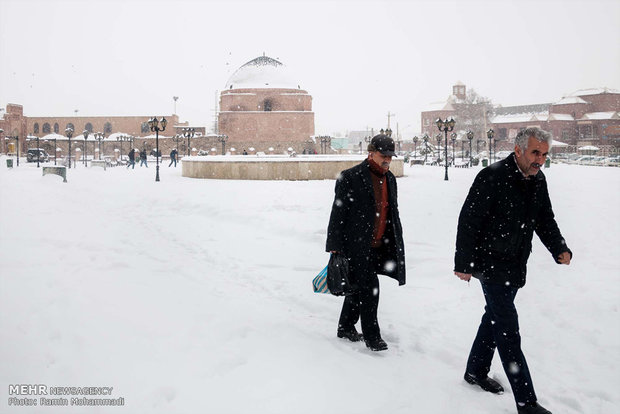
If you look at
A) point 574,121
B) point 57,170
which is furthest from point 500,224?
point 574,121

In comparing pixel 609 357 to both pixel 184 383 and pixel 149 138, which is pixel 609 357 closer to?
pixel 184 383

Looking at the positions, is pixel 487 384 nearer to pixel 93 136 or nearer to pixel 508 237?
pixel 508 237

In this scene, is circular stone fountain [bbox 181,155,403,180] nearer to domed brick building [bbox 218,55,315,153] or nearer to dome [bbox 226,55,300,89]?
domed brick building [bbox 218,55,315,153]

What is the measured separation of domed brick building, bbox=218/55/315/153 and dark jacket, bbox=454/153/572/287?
169ft

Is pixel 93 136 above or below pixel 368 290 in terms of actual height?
above

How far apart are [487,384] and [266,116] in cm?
5296

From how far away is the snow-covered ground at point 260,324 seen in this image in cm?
334

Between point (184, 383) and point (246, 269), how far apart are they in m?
3.41

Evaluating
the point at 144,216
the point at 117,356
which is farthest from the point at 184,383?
the point at 144,216

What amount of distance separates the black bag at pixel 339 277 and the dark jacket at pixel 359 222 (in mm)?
87

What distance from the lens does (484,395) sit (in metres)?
3.46

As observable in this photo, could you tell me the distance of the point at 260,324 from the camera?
4547 millimetres

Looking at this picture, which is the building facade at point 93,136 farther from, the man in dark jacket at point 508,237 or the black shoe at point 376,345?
the man in dark jacket at point 508,237

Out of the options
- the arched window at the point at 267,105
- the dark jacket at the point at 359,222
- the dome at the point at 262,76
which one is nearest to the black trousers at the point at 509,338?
the dark jacket at the point at 359,222
